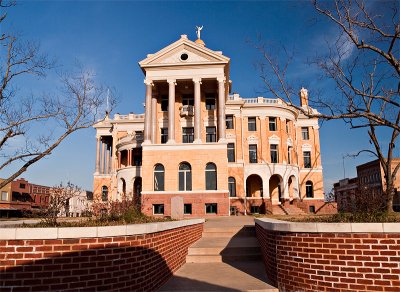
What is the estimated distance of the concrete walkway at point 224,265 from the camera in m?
6.98

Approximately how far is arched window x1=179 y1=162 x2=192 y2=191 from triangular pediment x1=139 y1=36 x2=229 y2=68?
10495 millimetres

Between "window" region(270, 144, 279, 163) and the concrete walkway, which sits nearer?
the concrete walkway

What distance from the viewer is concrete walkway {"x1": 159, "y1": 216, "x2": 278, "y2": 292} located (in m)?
6.98

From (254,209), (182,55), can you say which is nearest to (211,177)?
(254,209)

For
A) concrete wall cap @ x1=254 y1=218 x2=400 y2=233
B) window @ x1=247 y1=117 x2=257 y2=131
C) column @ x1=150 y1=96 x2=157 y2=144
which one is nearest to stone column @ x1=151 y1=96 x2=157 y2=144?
column @ x1=150 y1=96 x2=157 y2=144

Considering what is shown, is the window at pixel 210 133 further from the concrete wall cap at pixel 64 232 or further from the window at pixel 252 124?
the concrete wall cap at pixel 64 232

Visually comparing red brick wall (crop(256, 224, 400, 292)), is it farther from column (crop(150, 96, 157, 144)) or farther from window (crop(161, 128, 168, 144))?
window (crop(161, 128, 168, 144))

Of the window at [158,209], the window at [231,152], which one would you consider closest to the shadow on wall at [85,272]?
the window at [158,209]

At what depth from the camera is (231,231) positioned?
43.2 feet

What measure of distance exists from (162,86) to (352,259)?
32.0 meters

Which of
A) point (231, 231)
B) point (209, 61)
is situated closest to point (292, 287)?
point (231, 231)

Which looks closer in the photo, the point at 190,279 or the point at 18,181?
the point at 190,279

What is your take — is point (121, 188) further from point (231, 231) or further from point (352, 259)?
point (352, 259)

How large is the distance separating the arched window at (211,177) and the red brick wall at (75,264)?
2471cm
